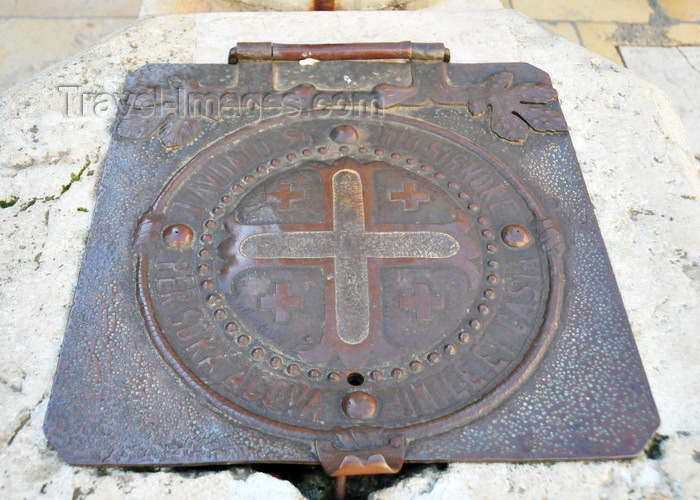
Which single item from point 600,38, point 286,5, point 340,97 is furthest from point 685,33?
point 340,97

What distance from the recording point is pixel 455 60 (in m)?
1.95

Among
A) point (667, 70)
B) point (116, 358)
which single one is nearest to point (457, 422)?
point (116, 358)

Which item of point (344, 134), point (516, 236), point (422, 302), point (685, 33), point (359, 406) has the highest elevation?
point (685, 33)

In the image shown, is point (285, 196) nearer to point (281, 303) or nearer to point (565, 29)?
point (281, 303)

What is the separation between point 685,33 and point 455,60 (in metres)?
1.80

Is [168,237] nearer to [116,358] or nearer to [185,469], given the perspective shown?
[116,358]

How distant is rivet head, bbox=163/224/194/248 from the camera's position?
1.53 meters

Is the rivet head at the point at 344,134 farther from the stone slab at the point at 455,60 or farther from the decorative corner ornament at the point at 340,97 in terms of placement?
the stone slab at the point at 455,60

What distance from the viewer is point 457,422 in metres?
1.32

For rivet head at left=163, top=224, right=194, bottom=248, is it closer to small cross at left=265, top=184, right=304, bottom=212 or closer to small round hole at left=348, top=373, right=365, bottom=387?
small cross at left=265, top=184, right=304, bottom=212

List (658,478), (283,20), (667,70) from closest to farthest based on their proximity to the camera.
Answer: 1. (658,478)
2. (283,20)
3. (667,70)

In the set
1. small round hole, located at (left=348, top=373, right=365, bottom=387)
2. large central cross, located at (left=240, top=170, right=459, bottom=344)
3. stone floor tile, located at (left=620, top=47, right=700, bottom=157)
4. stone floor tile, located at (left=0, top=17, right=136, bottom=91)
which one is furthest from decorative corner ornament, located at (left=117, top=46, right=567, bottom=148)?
stone floor tile, located at (left=0, top=17, right=136, bottom=91)

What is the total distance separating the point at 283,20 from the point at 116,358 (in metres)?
1.26

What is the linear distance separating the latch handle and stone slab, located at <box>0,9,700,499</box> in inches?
5.0
